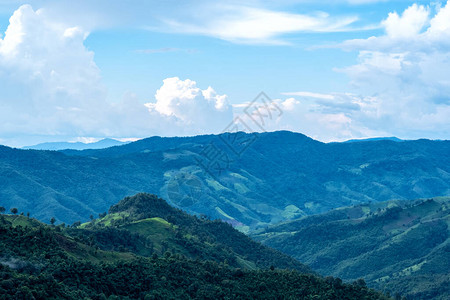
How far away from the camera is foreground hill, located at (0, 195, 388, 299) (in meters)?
111

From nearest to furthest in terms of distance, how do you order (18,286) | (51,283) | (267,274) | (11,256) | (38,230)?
(18,286) < (51,283) < (11,256) < (38,230) < (267,274)

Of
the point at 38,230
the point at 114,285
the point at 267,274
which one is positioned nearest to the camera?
the point at 114,285

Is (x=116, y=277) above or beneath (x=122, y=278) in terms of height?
above

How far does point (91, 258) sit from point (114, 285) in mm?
26181

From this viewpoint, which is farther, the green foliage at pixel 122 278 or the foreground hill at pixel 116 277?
the foreground hill at pixel 116 277

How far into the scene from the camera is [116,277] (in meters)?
134

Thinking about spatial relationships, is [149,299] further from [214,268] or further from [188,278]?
[214,268]

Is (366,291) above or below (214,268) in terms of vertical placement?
below

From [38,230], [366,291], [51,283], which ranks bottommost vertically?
[366,291]

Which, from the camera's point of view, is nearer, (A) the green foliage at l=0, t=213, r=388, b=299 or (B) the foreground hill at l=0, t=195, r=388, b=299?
(A) the green foliage at l=0, t=213, r=388, b=299

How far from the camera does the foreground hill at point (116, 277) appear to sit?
11062 centimetres

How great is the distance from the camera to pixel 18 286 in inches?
3986

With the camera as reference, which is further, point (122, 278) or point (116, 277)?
point (122, 278)

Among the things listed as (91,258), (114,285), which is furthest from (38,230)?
(114,285)
